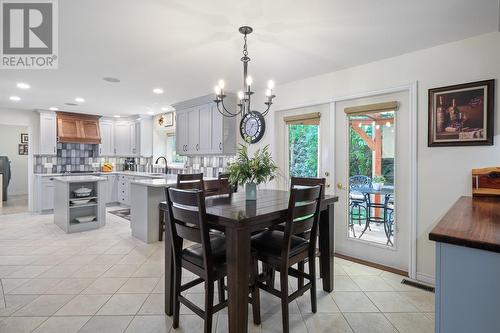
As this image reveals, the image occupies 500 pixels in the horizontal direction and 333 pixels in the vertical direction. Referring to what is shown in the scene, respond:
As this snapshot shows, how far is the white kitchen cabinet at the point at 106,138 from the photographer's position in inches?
276

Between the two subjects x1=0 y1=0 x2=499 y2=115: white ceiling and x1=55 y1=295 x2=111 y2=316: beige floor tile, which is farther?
x1=55 y1=295 x2=111 y2=316: beige floor tile

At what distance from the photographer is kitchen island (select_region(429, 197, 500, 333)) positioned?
1.10 metres

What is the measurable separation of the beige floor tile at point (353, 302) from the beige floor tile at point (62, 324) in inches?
81.9

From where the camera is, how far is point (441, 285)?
1.21 meters

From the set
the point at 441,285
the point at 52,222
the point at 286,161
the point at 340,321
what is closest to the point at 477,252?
the point at 441,285

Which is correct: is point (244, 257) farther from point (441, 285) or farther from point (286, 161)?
point (286, 161)

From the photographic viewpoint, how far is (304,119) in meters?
3.74

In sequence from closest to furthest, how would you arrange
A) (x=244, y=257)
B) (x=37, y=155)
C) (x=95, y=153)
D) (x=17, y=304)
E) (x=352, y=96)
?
(x=244, y=257)
(x=17, y=304)
(x=352, y=96)
(x=37, y=155)
(x=95, y=153)

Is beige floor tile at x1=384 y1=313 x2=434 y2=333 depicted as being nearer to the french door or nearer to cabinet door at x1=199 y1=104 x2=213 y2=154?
the french door

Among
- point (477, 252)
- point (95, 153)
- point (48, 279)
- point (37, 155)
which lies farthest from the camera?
point (95, 153)

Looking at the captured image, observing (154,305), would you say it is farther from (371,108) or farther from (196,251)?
(371,108)

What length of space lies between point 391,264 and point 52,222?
5.85 metres

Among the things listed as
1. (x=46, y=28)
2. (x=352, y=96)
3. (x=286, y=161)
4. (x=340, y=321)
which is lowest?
(x=340, y=321)

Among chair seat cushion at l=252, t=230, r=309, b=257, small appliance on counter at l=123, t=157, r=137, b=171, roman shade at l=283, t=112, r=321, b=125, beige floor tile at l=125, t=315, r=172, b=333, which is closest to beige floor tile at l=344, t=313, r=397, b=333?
chair seat cushion at l=252, t=230, r=309, b=257
